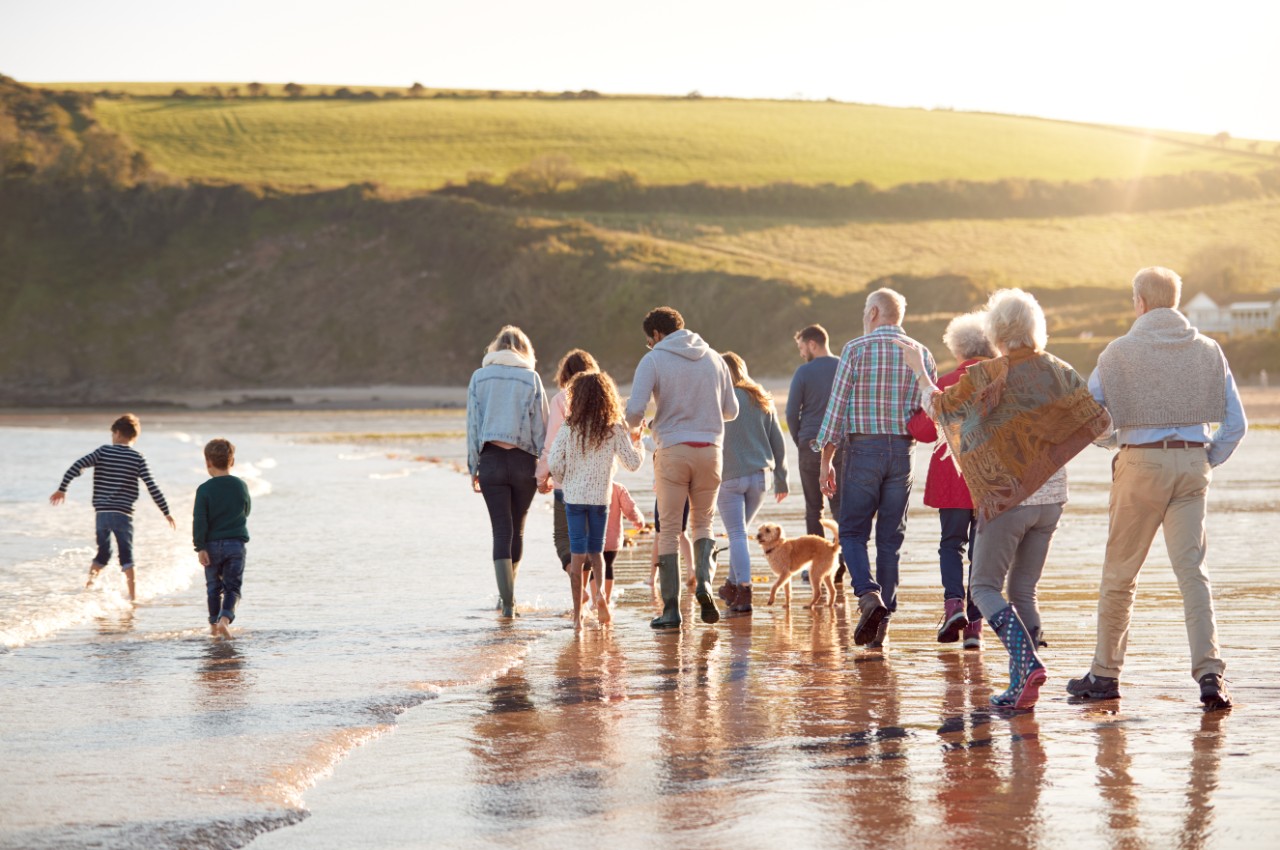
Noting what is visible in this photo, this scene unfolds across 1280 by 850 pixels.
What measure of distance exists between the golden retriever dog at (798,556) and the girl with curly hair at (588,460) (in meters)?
1.14

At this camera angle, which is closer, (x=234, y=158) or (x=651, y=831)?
(x=651, y=831)

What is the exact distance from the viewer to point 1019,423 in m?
6.76

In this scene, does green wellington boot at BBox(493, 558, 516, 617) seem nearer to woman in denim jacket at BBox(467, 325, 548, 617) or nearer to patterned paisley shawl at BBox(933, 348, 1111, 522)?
woman in denim jacket at BBox(467, 325, 548, 617)

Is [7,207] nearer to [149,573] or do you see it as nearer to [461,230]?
[461,230]

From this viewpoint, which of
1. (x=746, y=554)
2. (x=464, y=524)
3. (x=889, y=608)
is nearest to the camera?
(x=889, y=608)

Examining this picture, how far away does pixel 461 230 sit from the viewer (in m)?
93.8

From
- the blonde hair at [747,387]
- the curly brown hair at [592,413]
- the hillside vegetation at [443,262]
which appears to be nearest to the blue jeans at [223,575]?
the curly brown hair at [592,413]

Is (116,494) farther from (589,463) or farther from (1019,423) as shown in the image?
(1019,423)

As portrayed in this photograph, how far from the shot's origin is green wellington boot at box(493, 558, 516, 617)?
9.88 meters

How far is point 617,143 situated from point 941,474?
335 feet

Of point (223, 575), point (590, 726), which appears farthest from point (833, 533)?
point (590, 726)

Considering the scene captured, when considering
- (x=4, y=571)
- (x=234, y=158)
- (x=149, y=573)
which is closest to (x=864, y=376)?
(x=149, y=573)

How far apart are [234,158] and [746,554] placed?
4004 inches

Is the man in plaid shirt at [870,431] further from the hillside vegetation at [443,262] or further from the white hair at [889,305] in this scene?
the hillside vegetation at [443,262]
